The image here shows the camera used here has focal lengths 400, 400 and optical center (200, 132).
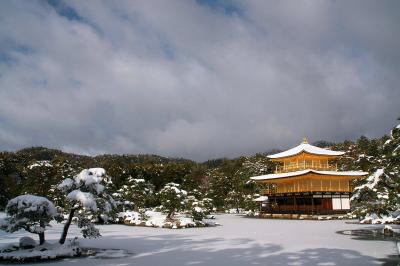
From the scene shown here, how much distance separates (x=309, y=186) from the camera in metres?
41.2

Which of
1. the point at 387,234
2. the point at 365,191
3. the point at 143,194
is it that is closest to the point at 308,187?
the point at 143,194

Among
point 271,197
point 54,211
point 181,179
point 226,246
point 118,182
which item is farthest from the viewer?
point 181,179

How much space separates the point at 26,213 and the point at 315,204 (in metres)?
33.1

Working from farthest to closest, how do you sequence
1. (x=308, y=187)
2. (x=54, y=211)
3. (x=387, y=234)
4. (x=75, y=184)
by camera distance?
(x=308, y=187)
(x=387, y=234)
(x=75, y=184)
(x=54, y=211)

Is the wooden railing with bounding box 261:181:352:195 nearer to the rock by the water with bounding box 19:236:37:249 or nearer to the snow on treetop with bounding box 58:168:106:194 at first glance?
the snow on treetop with bounding box 58:168:106:194

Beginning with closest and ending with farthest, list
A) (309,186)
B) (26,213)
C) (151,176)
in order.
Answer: (26,213)
(309,186)
(151,176)

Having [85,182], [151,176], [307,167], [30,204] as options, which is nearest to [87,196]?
[85,182]

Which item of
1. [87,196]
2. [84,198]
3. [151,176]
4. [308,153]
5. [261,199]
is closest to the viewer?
[84,198]

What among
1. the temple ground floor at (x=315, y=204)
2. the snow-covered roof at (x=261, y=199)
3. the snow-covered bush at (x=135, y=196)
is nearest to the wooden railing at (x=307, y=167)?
the temple ground floor at (x=315, y=204)

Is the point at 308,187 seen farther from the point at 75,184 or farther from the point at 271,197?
the point at 75,184

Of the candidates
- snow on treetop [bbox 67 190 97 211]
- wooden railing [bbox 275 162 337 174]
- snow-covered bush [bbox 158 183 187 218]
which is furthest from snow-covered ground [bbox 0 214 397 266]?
wooden railing [bbox 275 162 337 174]

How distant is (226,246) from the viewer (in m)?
16.6

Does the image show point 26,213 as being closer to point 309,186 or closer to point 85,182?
point 85,182

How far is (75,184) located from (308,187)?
99.8ft
